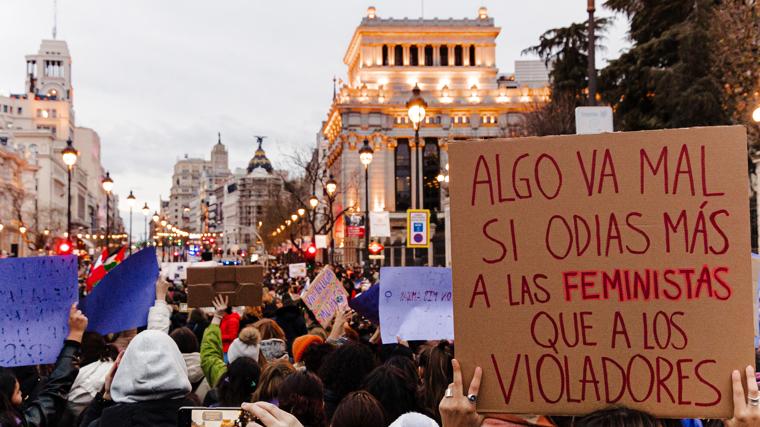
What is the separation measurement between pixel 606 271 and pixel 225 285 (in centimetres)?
785

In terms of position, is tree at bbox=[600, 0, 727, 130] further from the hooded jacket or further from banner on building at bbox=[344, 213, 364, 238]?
the hooded jacket

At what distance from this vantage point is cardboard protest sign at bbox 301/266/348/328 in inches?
439

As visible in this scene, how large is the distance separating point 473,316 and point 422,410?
8.25 ft

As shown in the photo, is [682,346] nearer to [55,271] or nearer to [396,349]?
[55,271]

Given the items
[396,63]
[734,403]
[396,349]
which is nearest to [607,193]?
[734,403]

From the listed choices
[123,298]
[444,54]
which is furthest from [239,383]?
[444,54]

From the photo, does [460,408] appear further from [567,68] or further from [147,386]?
[567,68]

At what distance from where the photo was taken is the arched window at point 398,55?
10300 cm

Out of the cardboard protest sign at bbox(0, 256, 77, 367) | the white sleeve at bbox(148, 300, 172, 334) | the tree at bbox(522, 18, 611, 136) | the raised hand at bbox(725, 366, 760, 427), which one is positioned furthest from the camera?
the tree at bbox(522, 18, 611, 136)

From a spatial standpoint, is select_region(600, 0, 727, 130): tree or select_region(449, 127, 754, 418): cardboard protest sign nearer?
select_region(449, 127, 754, 418): cardboard protest sign

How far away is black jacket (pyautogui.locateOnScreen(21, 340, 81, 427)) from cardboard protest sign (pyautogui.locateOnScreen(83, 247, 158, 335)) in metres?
0.71

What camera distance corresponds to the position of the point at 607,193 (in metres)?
3.51

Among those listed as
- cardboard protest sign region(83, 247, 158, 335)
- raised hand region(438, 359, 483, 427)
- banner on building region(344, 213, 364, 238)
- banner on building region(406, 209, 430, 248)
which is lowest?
raised hand region(438, 359, 483, 427)

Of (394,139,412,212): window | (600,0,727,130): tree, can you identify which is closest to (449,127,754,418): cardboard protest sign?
(600,0,727,130): tree
